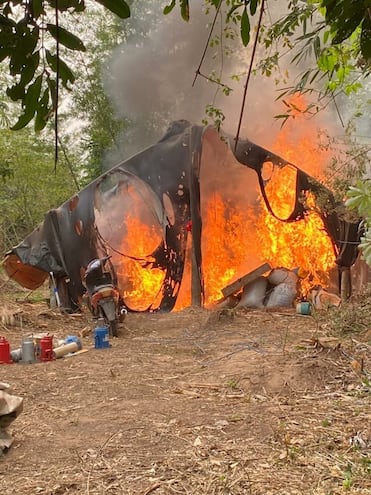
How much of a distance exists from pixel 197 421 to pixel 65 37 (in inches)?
123

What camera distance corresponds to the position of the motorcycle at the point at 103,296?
7.77 m

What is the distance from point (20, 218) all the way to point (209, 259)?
26.1 ft

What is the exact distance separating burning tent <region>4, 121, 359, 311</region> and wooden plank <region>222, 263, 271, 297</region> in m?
0.71

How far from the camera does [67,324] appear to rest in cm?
961

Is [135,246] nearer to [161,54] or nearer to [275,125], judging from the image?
[275,125]

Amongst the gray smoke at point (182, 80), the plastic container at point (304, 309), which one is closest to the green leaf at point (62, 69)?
the plastic container at point (304, 309)

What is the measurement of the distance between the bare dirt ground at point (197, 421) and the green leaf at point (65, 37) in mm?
2273

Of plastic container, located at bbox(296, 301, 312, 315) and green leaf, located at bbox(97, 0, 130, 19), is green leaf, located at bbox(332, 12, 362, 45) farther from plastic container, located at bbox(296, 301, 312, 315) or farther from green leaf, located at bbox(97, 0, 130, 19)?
plastic container, located at bbox(296, 301, 312, 315)

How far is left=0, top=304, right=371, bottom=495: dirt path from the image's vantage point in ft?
9.93

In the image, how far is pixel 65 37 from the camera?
1394 millimetres

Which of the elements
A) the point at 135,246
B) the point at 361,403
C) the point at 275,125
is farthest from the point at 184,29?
the point at 361,403

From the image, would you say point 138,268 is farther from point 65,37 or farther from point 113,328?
point 65,37

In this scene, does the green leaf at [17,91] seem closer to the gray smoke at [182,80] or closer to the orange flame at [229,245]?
the orange flame at [229,245]

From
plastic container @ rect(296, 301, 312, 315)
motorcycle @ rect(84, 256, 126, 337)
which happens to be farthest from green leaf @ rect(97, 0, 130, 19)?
plastic container @ rect(296, 301, 312, 315)
